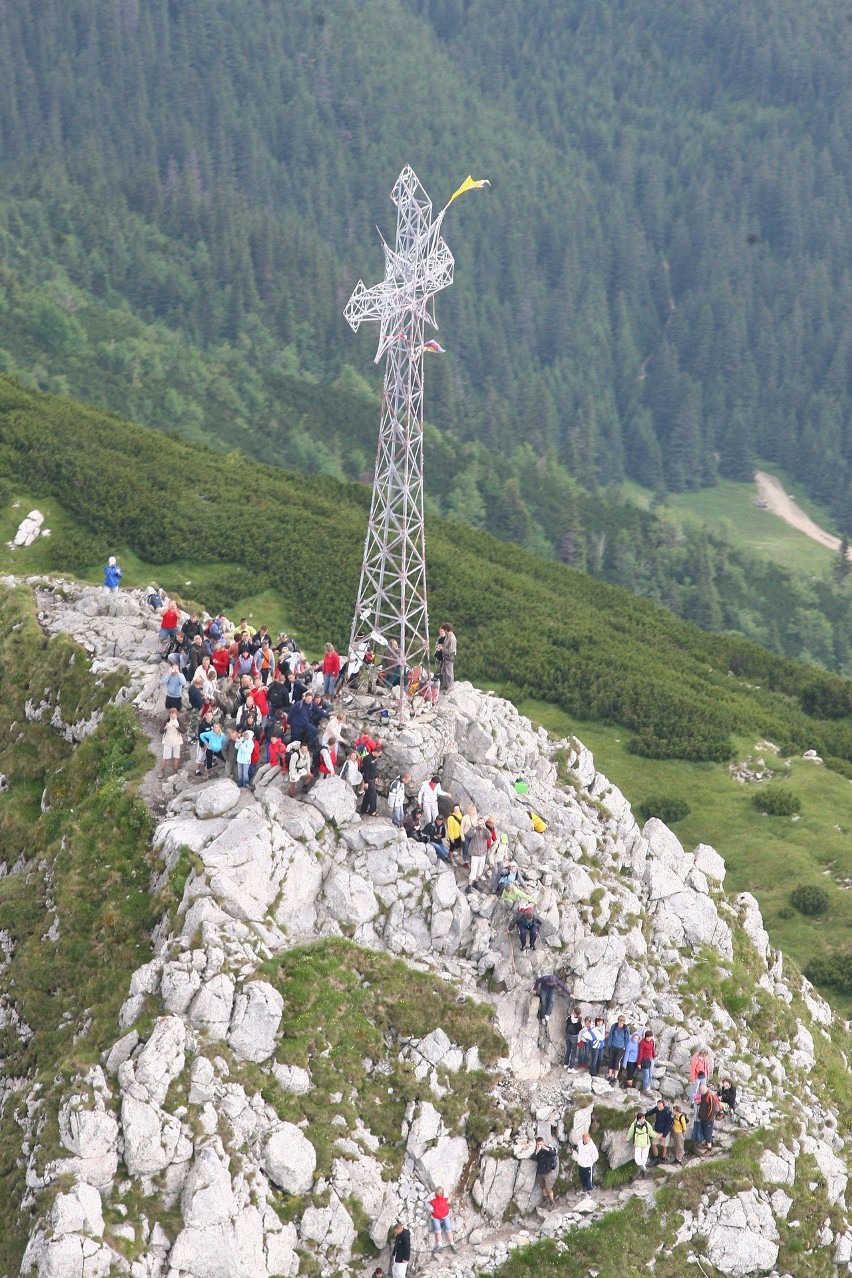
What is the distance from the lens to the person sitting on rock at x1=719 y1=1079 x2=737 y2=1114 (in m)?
44.7

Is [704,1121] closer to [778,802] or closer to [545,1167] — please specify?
[545,1167]

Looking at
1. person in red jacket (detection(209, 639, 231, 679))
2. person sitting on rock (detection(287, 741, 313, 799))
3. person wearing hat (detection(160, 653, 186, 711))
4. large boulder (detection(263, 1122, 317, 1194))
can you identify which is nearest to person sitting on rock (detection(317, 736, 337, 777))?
person sitting on rock (detection(287, 741, 313, 799))

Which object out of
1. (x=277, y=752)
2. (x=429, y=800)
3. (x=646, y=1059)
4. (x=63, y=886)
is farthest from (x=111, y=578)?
(x=646, y=1059)

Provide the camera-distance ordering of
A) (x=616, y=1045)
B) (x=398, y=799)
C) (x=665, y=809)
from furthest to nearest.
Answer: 1. (x=665, y=809)
2. (x=398, y=799)
3. (x=616, y=1045)

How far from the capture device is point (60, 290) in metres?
192

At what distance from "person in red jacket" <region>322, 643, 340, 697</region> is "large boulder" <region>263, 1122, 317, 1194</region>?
1512 cm

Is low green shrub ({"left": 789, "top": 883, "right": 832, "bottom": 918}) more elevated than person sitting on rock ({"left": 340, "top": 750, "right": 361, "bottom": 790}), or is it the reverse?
person sitting on rock ({"left": 340, "top": 750, "right": 361, "bottom": 790})

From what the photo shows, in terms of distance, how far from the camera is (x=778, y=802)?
73.4m

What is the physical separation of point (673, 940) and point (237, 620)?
39963 mm

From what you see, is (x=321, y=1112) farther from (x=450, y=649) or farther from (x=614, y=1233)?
(x=450, y=649)

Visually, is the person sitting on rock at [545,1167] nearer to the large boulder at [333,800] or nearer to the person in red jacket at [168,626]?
the large boulder at [333,800]

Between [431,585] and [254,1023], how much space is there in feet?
180

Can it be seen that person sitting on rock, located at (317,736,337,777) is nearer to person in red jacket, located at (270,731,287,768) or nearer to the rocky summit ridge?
the rocky summit ridge

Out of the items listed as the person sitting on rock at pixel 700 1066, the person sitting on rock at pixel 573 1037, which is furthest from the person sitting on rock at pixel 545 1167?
the person sitting on rock at pixel 700 1066
